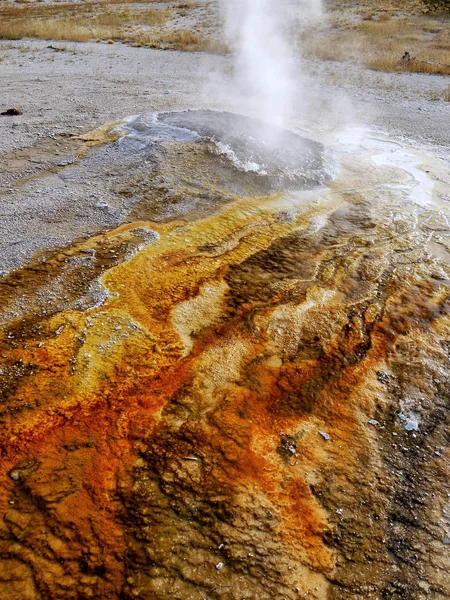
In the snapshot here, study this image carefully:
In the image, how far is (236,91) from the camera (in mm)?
8070

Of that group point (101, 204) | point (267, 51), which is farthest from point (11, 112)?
point (267, 51)

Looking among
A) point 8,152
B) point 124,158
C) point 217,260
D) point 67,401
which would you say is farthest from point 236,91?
point 67,401

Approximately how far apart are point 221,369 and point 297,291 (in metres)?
1.08

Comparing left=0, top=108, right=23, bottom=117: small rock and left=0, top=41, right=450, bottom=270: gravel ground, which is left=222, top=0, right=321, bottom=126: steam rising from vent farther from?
left=0, top=108, right=23, bottom=117: small rock

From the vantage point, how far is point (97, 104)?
683cm

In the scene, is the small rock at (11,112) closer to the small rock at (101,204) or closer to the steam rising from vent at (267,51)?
the small rock at (101,204)

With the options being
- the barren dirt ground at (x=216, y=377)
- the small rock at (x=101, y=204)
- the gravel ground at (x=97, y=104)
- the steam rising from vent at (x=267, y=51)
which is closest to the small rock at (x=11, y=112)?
the gravel ground at (x=97, y=104)

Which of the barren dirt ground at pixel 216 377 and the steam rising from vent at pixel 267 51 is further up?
the steam rising from vent at pixel 267 51

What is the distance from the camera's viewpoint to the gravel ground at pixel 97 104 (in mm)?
4035

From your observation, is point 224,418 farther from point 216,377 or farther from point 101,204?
point 101,204

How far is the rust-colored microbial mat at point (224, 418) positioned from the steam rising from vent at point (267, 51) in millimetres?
4046

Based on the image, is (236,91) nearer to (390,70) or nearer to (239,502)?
(390,70)

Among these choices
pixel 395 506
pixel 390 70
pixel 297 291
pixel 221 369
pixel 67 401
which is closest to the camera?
pixel 395 506

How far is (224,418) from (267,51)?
→ 11384mm
